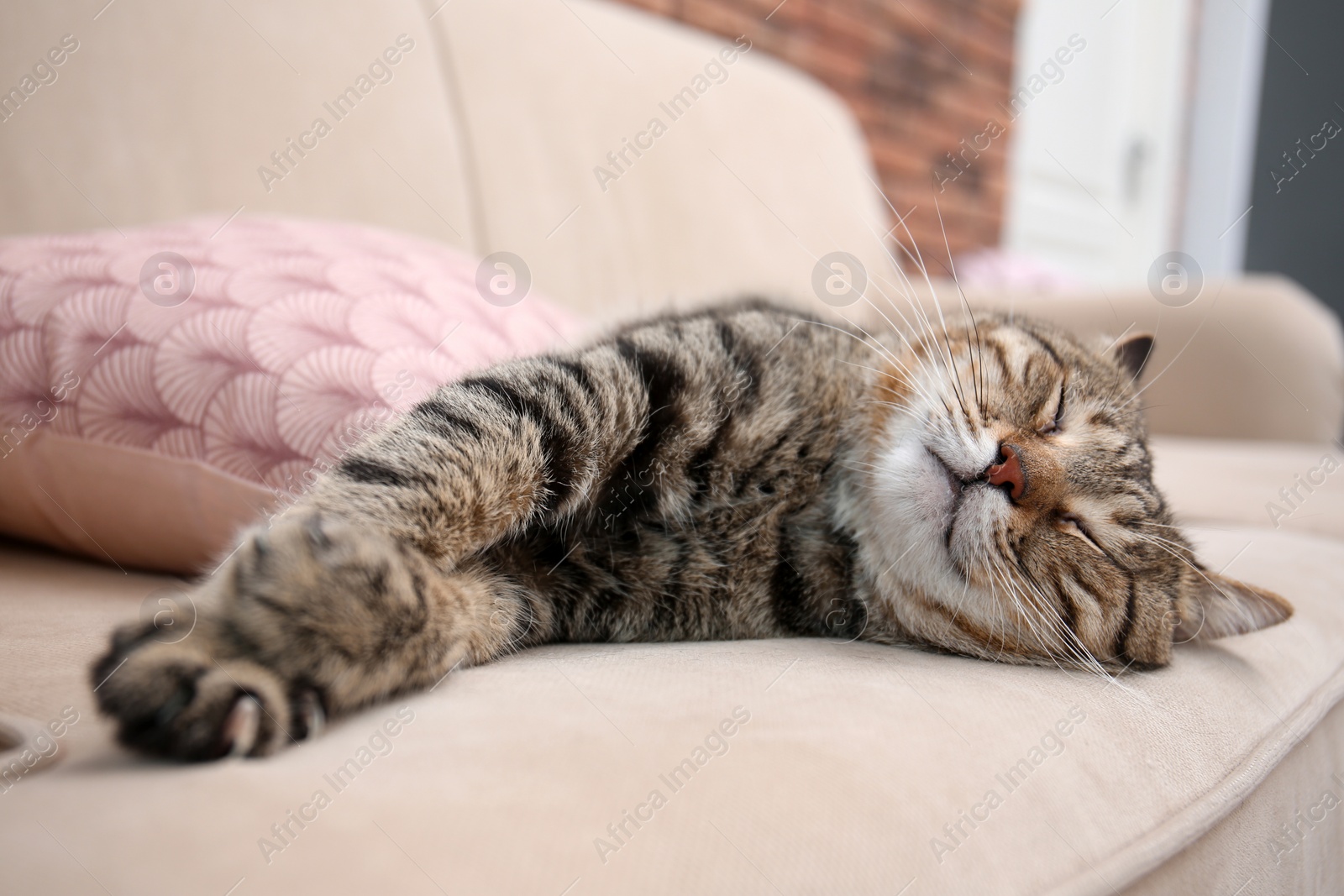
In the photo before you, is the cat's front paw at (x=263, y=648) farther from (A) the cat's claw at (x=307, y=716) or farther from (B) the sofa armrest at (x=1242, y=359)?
(B) the sofa armrest at (x=1242, y=359)

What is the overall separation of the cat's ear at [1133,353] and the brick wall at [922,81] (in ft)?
6.40

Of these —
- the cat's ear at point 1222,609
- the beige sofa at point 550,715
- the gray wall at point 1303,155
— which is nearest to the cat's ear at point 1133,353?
the beige sofa at point 550,715

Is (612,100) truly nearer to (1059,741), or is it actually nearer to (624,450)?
(624,450)

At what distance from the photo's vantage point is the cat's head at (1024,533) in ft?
2.83

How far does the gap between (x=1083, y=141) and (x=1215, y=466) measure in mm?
3533

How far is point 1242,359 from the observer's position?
200cm

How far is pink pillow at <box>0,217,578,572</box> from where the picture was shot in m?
0.82

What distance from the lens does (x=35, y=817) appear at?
1.39ft
